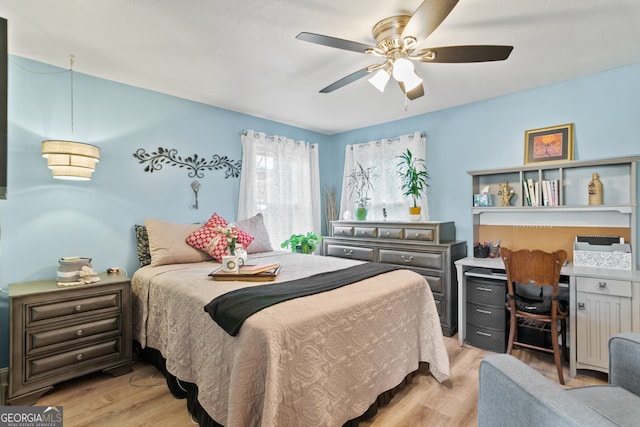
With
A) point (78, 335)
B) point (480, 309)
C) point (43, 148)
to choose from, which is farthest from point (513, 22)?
point (78, 335)

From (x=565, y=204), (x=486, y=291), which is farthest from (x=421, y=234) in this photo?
(x=565, y=204)

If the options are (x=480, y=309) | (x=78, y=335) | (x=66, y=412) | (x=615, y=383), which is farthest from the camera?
(x=480, y=309)

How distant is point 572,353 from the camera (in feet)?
7.95

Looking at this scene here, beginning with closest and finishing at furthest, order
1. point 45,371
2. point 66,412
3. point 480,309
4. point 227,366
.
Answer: point 227,366 → point 66,412 → point 45,371 → point 480,309

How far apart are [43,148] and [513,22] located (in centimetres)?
343

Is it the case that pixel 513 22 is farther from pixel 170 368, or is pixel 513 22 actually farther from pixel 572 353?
pixel 170 368

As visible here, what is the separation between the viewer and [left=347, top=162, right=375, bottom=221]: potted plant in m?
4.43

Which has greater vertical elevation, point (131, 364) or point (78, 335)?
point (78, 335)

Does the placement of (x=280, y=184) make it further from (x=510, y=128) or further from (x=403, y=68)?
(x=510, y=128)

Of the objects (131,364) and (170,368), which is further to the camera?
(131,364)

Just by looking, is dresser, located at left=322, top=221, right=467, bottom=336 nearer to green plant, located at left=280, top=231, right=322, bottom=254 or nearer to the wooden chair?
green plant, located at left=280, top=231, right=322, bottom=254

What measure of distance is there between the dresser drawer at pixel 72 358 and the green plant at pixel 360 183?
3.24 m

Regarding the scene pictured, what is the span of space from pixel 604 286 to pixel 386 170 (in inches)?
100

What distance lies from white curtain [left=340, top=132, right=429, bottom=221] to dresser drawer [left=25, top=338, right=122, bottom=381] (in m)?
3.05
